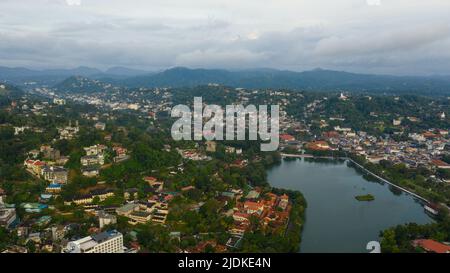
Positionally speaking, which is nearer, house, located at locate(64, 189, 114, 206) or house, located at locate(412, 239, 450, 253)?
house, located at locate(412, 239, 450, 253)

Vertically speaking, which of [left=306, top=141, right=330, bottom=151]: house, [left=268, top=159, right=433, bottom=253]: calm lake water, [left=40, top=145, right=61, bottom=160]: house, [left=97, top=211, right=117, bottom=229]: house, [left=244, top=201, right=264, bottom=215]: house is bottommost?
[left=268, top=159, right=433, bottom=253]: calm lake water

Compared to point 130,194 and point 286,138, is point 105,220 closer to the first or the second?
point 130,194

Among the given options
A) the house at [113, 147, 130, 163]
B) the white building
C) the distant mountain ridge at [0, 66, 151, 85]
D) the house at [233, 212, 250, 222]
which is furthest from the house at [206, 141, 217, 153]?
the distant mountain ridge at [0, 66, 151, 85]

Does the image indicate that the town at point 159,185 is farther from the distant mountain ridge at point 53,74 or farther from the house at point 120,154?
the distant mountain ridge at point 53,74

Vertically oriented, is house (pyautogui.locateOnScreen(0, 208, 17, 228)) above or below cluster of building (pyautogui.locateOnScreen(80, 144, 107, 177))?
below

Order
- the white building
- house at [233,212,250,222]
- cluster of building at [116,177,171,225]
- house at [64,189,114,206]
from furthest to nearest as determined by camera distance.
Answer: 1. house at [64,189,114,206]
2. house at [233,212,250,222]
3. cluster of building at [116,177,171,225]
4. the white building

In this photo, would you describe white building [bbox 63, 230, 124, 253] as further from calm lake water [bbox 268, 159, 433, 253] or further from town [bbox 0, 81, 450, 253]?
calm lake water [bbox 268, 159, 433, 253]
